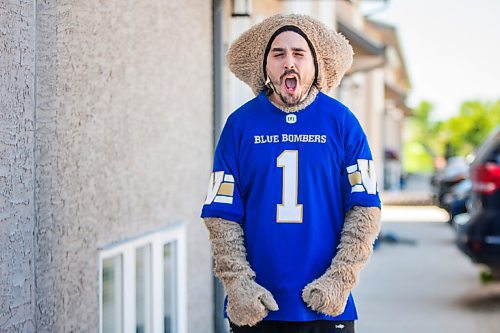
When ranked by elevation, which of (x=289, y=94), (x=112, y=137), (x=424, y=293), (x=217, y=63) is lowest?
(x=424, y=293)

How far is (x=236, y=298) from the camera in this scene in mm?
2680

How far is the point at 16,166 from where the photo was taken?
2844 mm

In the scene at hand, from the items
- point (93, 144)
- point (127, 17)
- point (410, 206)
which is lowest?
point (410, 206)

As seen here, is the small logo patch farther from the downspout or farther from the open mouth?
the downspout

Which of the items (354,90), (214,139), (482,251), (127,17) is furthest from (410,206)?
(127,17)

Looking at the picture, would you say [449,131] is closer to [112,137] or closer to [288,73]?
[112,137]

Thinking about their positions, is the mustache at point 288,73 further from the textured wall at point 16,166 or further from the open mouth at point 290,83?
the textured wall at point 16,166

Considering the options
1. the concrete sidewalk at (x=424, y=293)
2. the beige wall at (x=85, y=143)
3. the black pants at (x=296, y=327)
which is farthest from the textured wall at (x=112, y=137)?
the concrete sidewalk at (x=424, y=293)

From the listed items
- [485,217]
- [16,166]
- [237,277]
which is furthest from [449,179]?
[16,166]

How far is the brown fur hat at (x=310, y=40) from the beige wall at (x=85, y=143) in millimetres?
729

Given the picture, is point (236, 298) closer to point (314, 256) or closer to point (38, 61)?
point (314, 256)

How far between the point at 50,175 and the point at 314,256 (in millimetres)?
1089

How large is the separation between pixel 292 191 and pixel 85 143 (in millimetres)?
1114

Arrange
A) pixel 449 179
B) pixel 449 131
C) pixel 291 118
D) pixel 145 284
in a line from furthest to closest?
pixel 449 131 → pixel 449 179 → pixel 145 284 → pixel 291 118
